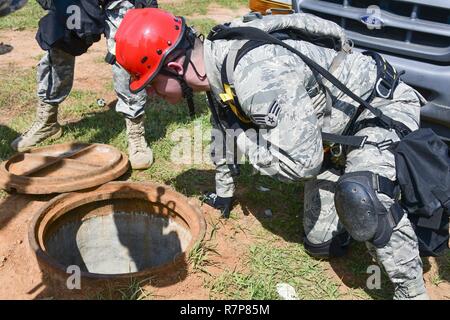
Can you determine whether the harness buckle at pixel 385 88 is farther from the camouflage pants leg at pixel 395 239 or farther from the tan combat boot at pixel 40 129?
the tan combat boot at pixel 40 129

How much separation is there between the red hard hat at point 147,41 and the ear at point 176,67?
0.14ft

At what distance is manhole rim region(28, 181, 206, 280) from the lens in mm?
2727

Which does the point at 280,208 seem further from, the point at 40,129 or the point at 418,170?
the point at 40,129

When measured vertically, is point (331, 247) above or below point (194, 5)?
above

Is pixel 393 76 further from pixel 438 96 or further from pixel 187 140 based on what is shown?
pixel 187 140

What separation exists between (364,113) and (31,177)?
2251 mm

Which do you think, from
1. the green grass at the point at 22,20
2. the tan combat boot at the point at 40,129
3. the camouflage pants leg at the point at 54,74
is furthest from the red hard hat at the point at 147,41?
the green grass at the point at 22,20

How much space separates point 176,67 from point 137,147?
5.00 ft

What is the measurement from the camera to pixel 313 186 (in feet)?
10.7

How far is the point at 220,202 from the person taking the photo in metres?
3.61

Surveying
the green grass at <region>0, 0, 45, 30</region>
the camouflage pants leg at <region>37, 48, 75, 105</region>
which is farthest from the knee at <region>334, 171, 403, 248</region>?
the green grass at <region>0, 0, 45, 30</region>

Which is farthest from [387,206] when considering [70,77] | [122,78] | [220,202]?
[70,77]

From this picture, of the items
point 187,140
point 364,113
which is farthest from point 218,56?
point 187,140

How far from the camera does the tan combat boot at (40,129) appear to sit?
14.2 feet
